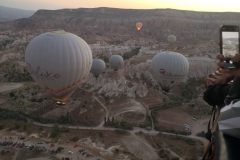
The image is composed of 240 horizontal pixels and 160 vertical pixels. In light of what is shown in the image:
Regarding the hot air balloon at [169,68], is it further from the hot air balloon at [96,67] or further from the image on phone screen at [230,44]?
the image on phone screen at [230,44]

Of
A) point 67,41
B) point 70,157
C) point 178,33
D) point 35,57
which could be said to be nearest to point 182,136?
point 70,157

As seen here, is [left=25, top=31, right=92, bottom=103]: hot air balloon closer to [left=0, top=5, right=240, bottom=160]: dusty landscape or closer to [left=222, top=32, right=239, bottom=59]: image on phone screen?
[left=0, top=5, right=240, bottom=160]: dusty landscape

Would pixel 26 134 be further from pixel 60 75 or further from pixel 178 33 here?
pixel 178 33

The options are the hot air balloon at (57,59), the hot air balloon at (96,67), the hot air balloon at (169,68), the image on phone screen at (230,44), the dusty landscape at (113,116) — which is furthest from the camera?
the hot air balloon at (96,67)

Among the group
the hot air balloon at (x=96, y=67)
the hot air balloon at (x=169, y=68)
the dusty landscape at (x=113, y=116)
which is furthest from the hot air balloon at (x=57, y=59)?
the hot air balloon at (x=96, y=67)

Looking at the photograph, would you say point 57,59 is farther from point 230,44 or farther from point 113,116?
point 230,44

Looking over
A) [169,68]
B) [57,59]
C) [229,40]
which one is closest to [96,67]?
[169,68]

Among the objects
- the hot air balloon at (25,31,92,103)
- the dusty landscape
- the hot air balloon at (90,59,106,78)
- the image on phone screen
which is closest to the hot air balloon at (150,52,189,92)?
the dusty landscape
